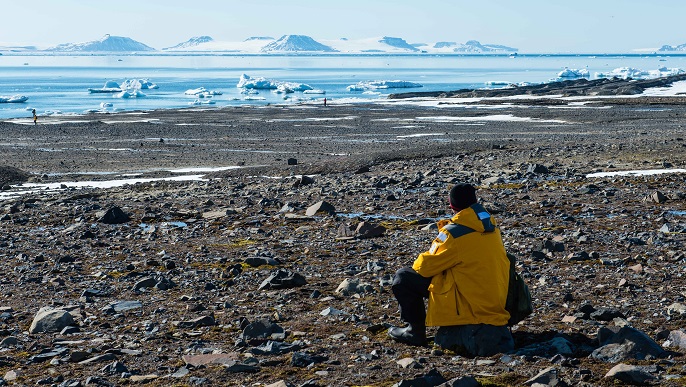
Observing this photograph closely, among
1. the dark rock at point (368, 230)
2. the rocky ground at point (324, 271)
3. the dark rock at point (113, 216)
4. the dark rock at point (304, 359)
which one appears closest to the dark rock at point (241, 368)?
the rocky ground at point (324, 271)

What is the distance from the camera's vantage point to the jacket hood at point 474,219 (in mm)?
6688

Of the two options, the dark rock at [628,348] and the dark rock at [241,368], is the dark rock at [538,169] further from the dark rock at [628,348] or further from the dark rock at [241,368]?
the dark rock at [241,368]

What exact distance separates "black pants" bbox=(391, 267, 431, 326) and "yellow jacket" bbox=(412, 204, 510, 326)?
3.5 inches

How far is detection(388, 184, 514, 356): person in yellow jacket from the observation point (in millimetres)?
6668

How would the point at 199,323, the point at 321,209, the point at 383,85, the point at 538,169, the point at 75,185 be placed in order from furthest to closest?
the point at 383,85 < the point at 75,185 < the point at 538,169 < the point at 321,209 < the point at 199,323

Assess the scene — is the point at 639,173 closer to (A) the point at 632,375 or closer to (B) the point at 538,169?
(B) the point at 538,169

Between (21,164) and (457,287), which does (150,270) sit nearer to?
(457,287)

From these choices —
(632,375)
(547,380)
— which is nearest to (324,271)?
(547,380)

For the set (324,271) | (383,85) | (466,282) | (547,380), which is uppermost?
(466,282)

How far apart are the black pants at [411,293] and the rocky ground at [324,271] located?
0.26 meters

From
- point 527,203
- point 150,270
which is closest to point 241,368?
point 150,270

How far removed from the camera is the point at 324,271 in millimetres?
10203

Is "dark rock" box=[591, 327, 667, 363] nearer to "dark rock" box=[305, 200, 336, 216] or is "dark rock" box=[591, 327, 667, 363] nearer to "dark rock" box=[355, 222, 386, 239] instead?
"dark rock" box=[355, 222, 386, 239]

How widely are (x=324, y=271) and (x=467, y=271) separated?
3703 mm
